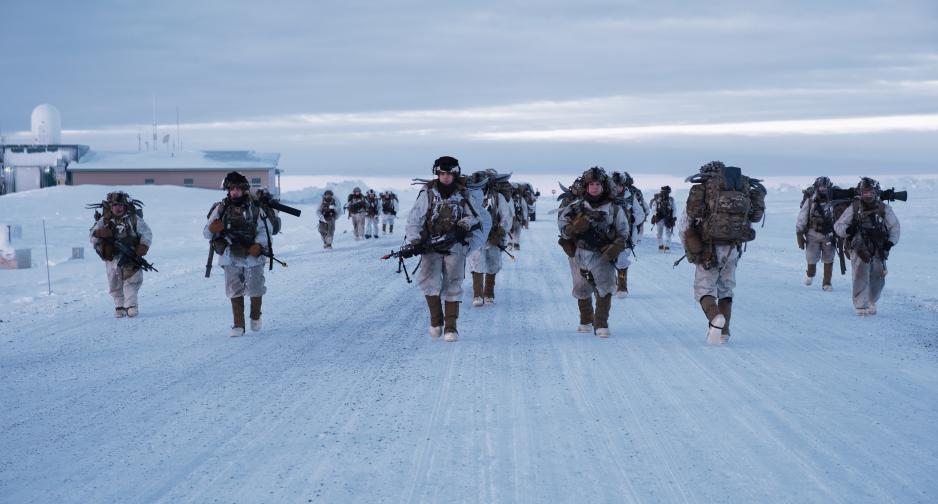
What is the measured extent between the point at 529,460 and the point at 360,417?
1603 millimetres

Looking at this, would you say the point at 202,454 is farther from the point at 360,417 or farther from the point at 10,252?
the point at 10,252

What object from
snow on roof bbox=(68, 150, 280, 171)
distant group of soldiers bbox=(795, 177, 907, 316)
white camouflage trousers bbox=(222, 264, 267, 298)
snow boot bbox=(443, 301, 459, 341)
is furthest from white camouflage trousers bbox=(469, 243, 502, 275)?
snow on roof bbox=(68, 150, 280, 171)

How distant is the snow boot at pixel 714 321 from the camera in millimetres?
9234

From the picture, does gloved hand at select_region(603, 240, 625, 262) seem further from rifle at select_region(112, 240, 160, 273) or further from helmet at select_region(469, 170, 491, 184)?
rifle at select_region(112, 240, 160, 273)

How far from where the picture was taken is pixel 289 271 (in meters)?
18.4

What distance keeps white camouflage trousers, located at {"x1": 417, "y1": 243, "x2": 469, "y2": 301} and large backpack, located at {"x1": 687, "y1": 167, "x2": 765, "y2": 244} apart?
2624 mm

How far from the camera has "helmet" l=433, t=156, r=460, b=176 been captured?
31.5ft

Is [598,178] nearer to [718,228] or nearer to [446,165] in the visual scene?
[718,228]

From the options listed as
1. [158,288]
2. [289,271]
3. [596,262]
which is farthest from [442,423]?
[289,271]

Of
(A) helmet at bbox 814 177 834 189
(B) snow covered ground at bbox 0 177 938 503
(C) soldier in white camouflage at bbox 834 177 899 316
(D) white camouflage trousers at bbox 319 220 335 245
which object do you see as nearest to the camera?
(B) snow covered ground at bbox 0 177 938 503

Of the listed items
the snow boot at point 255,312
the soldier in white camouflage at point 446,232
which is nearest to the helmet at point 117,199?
the snow boot at point 255,312

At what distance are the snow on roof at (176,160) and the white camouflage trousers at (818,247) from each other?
53.3 metres

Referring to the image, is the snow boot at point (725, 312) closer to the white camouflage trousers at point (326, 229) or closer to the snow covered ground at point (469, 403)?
the snow covered ground at point (469, 403)

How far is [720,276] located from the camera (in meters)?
9.41
